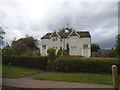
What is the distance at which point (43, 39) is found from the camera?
40844 millimetres

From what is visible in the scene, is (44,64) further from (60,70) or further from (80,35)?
(80,35)

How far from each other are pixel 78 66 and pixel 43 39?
2367 centimetres

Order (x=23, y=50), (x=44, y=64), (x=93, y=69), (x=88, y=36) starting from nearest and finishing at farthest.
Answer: (x=93, y=69)
(x=44, y=64)
(x=23, y=50)
(x=88, y=36)

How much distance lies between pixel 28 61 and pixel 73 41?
19.3 meters

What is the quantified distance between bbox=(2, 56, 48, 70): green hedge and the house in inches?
701

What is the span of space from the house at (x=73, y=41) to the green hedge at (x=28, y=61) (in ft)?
58.4

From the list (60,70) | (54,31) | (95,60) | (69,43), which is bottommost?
(60,70)

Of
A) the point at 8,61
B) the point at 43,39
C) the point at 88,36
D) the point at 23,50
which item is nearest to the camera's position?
the point at 8,61

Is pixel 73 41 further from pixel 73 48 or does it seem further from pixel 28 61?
pixel 28 61

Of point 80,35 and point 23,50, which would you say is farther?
point 80,35

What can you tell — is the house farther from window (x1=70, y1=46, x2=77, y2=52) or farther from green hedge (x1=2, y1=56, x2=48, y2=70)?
green hedge (x1=2, y1=56, x2=48, y2=70)

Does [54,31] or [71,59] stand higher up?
[54,31]

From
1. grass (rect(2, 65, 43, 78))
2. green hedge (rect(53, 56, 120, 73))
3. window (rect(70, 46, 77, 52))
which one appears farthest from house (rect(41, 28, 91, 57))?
grass (rect(2, 65, 43, 78))

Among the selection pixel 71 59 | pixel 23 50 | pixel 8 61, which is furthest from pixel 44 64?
pixel 23 50
